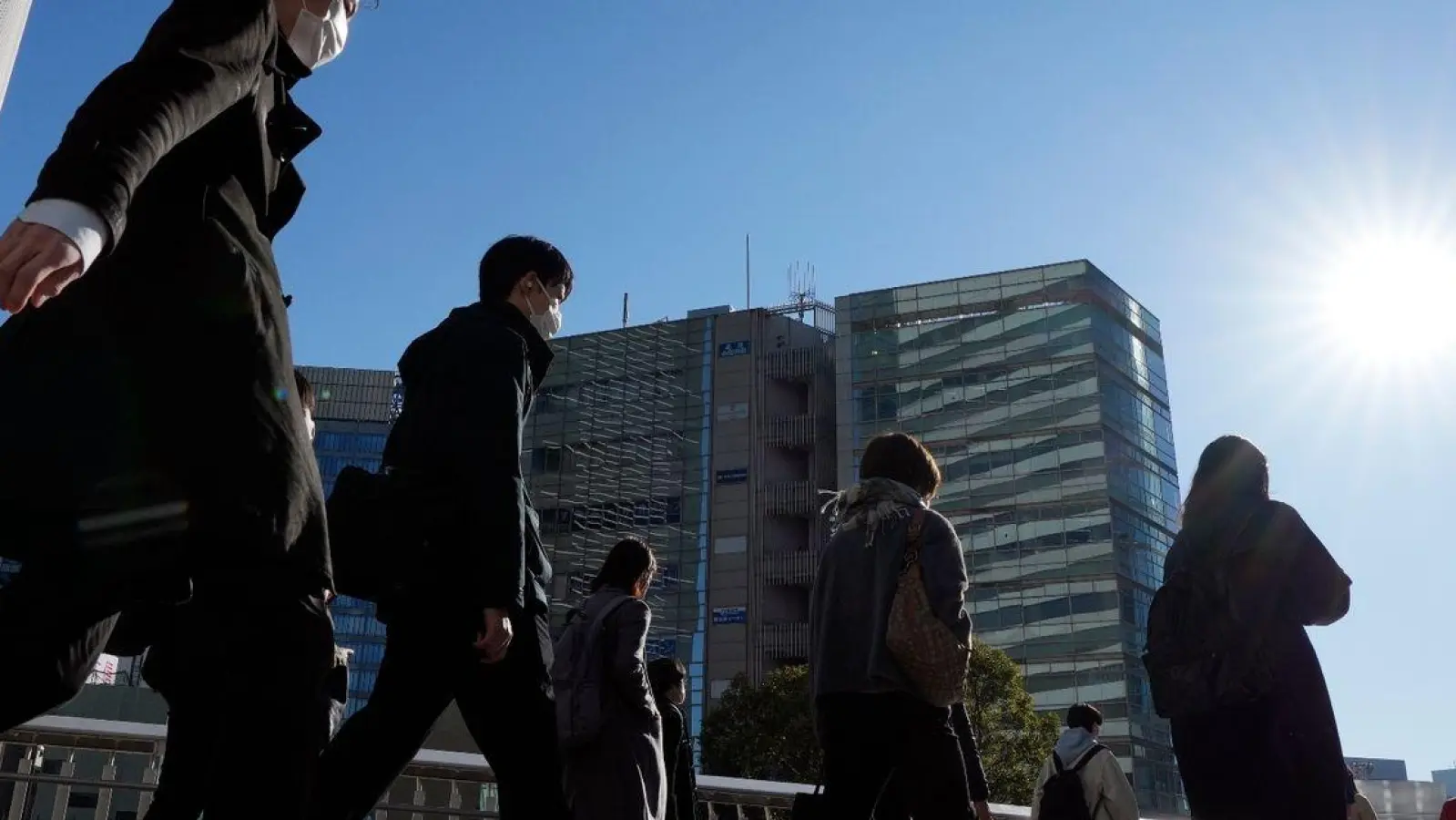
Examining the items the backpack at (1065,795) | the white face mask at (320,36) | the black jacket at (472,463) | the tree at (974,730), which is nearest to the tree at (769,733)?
the tree at (974,730)

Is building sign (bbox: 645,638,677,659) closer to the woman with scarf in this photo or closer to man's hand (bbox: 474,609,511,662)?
the woman with scarf

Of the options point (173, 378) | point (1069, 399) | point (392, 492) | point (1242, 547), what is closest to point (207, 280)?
point (173, 378)

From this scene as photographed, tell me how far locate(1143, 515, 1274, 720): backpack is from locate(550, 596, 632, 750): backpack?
1.88 m

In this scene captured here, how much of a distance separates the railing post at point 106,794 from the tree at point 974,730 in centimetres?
3144

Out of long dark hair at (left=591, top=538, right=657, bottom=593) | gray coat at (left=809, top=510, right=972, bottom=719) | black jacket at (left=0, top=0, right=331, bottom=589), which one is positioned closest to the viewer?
black jacket at (left=0, top=0, right=331, bottom=589)

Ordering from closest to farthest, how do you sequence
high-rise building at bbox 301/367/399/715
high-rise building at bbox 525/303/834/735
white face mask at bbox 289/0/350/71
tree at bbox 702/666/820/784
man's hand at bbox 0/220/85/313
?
man's hand at bbox 0/220/85/313 < white face mask at bbox 289/0/350/71 < tree at bbox 702/666/820/784 < high-rise building at bbox 525/303/834/735 < high-rise building at bbox 301/367/399/715

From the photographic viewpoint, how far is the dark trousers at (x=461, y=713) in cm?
289

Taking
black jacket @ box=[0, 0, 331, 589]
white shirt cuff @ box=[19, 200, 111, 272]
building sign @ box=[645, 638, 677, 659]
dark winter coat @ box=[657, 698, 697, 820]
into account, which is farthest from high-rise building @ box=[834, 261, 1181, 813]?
white shirt cuff @ box=[19, 200, 111, 272]

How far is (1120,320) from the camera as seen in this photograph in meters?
60.8

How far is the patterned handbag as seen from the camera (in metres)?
3.59

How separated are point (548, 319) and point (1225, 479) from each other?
219cm

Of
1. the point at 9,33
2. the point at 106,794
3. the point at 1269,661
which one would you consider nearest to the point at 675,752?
the point at 106,794

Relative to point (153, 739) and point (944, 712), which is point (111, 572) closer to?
point (944, 712)

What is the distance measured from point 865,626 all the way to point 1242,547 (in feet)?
3.93
